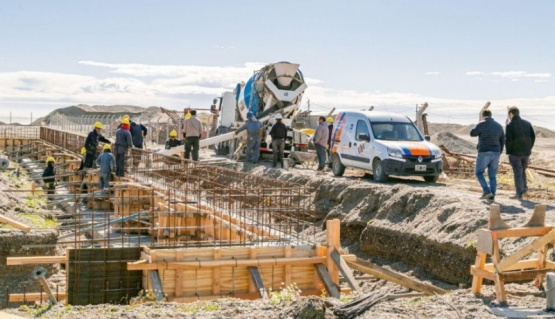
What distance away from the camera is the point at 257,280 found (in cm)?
1070

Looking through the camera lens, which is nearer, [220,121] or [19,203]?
[19,203]

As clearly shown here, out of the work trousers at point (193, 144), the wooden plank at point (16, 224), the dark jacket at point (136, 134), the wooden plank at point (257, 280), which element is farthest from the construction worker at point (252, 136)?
the wooden plank at point (257, 280)

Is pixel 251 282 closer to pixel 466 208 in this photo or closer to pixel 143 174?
pixel 466 208

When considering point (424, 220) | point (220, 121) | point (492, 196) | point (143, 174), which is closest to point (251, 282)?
point (424, 220)

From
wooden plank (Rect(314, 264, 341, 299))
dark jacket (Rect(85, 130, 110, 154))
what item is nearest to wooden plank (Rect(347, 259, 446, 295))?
wooden plank (Rect(314, 264, 341, 299))

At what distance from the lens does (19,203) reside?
17.3 meters

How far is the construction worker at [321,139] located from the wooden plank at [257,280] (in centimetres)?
975

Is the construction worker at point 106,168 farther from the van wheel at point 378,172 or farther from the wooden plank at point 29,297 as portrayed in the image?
the wooden plank at point 29,297

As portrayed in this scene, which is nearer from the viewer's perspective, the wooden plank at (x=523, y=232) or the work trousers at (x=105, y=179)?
the wooden plank at (x=523, y=232)

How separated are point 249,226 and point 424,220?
3.34 m

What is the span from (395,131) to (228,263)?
324 inches

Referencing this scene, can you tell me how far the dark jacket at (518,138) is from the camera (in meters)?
13.7

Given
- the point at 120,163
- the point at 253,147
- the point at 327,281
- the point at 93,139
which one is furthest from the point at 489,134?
the point at 93,139

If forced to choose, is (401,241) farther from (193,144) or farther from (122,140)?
(193,144)
